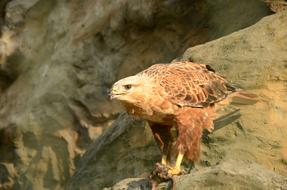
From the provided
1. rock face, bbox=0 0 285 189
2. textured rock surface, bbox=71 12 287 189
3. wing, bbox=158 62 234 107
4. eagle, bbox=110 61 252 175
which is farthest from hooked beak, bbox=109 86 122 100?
rock face, bbox=0 0 285 189

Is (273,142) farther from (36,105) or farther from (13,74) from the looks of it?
(13,74)

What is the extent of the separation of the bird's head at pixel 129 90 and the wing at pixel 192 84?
24 centimetres

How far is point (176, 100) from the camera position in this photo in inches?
238

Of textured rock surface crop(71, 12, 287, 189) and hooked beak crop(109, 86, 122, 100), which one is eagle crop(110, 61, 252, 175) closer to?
hooked beak crop(109, 86, 122, 100)

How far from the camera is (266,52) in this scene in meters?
6.80

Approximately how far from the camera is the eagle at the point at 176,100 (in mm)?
5879

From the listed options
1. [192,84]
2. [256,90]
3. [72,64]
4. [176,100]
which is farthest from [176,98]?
[72,64]

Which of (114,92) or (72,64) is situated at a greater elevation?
(114,92)

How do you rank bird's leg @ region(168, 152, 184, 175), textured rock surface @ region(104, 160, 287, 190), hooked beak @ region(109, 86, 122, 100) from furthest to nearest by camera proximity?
bird's leg @ region(168, 152, 184, 175), hooked beak @ region(109, 86, 122, 100), textured rock surface @ region(104, 160, 287, 190)

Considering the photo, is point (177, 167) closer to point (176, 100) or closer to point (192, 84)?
point (176, 100)

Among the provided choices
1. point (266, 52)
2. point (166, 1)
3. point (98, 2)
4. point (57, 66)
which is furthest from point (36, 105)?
point (266, 52)

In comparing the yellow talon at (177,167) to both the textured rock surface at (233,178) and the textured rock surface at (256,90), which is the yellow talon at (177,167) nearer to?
the textured rock surface at (256,90)

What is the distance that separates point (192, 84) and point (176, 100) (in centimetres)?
33

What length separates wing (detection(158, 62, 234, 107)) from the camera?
6.10 meters
